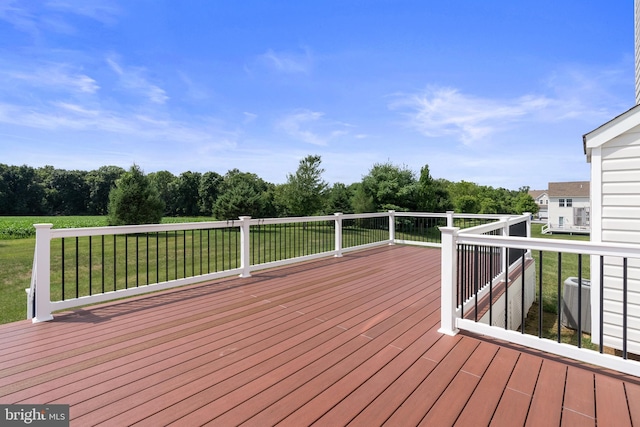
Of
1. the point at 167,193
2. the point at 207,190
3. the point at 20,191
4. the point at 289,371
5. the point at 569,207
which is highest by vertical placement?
the point at 207,190

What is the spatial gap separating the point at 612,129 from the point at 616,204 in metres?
0.80

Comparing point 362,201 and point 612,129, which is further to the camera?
point 362,201

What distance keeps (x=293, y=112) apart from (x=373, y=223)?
6.13 metres

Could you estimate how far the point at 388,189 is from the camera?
15.8 m

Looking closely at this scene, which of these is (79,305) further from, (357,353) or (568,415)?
(568,415)

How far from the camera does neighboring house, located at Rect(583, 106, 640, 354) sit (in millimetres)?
3027

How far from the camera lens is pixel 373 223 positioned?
24.8 ft

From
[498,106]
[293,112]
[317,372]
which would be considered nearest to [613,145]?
[317,372]

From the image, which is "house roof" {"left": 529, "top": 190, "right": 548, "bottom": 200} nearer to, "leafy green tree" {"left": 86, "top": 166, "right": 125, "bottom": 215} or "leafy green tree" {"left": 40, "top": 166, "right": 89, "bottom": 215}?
"leafy green tree" {"left": 86, "top": 166, "right": 125, "bottom": 215}

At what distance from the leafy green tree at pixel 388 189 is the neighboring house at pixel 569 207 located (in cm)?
2473

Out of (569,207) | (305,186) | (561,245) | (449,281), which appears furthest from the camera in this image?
(569,207)

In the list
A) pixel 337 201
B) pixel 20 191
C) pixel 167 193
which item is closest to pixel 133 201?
pixel 337 201

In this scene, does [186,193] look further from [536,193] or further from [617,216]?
[536,193]

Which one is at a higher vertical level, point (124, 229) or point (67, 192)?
point (67, 192)
